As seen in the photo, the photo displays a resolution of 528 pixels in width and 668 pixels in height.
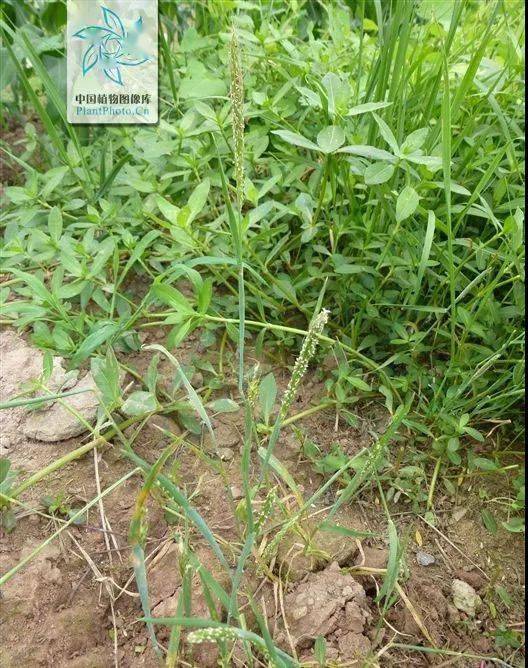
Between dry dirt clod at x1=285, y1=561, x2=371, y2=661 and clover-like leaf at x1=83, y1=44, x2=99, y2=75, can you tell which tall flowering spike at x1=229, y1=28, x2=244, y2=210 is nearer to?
dry dirt clod at x1=285, y1=561, x2=371, y2=661

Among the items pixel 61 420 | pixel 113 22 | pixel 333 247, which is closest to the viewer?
pixel 61 420

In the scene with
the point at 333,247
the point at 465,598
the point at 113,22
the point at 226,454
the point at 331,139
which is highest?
the point at 113,22

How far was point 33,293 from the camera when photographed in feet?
4.99

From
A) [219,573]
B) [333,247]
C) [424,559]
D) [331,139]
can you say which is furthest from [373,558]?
[331,139]

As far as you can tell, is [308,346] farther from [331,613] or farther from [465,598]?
[465,598]

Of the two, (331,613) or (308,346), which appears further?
(331,613)

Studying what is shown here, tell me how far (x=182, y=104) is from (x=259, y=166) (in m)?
0.37

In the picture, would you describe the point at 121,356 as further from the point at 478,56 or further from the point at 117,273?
the point at 478,56

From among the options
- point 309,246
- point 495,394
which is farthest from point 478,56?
point 495,394

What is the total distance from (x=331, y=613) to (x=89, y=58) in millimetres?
1711

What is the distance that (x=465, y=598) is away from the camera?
123 cm

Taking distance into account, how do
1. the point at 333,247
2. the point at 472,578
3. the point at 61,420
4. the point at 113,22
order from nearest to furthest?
1. the point at 472,578
2. the point at 61,420
3. the point at 333,247
4. the point at 113,22

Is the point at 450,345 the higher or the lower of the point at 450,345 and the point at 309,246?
the lower

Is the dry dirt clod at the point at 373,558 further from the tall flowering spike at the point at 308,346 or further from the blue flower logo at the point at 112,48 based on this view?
the blue flower logo at the point at 112,48
